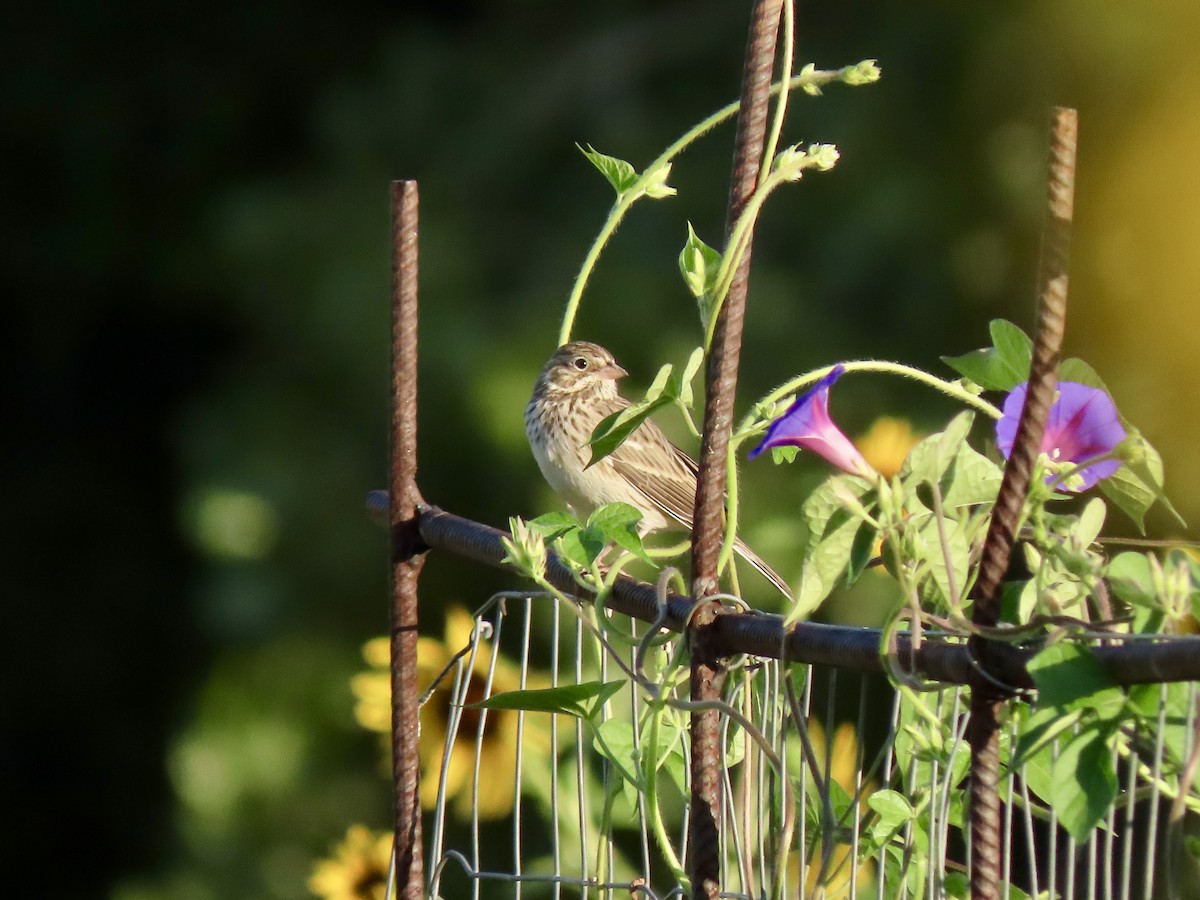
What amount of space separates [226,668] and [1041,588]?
8.97 feet

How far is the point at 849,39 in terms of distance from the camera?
2887 mm

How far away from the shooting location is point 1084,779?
2.69 feet

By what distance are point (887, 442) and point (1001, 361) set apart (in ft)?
4.42

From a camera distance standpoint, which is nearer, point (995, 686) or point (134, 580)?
point (995, 686)

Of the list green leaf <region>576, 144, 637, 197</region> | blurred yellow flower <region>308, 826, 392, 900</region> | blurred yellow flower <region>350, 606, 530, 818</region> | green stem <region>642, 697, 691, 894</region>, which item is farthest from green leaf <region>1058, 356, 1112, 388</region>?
blurred yellow flower <region>308, 826, 392, 900</region>

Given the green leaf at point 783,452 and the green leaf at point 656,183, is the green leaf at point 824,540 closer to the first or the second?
the green leaf at point 783,452

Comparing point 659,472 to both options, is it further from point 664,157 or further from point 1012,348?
point 1012,348

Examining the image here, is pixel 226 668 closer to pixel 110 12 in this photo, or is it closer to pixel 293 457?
pixel 293 457

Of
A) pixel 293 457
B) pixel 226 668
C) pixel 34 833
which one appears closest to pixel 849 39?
pixel 293 457

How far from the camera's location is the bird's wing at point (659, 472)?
3.26 meters

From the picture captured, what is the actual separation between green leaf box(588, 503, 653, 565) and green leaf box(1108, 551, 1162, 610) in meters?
0.36

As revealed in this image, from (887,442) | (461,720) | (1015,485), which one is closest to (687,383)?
(1015,485)

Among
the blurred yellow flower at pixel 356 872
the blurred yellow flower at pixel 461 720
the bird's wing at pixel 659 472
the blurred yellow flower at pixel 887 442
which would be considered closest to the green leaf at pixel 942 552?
the blurred yellow flower at pixel 461 720

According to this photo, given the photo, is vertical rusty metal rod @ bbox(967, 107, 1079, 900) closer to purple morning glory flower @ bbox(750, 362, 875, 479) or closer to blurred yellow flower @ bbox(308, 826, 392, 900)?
purple morning glory flower @ bbox(750, 362, 875, 479)
